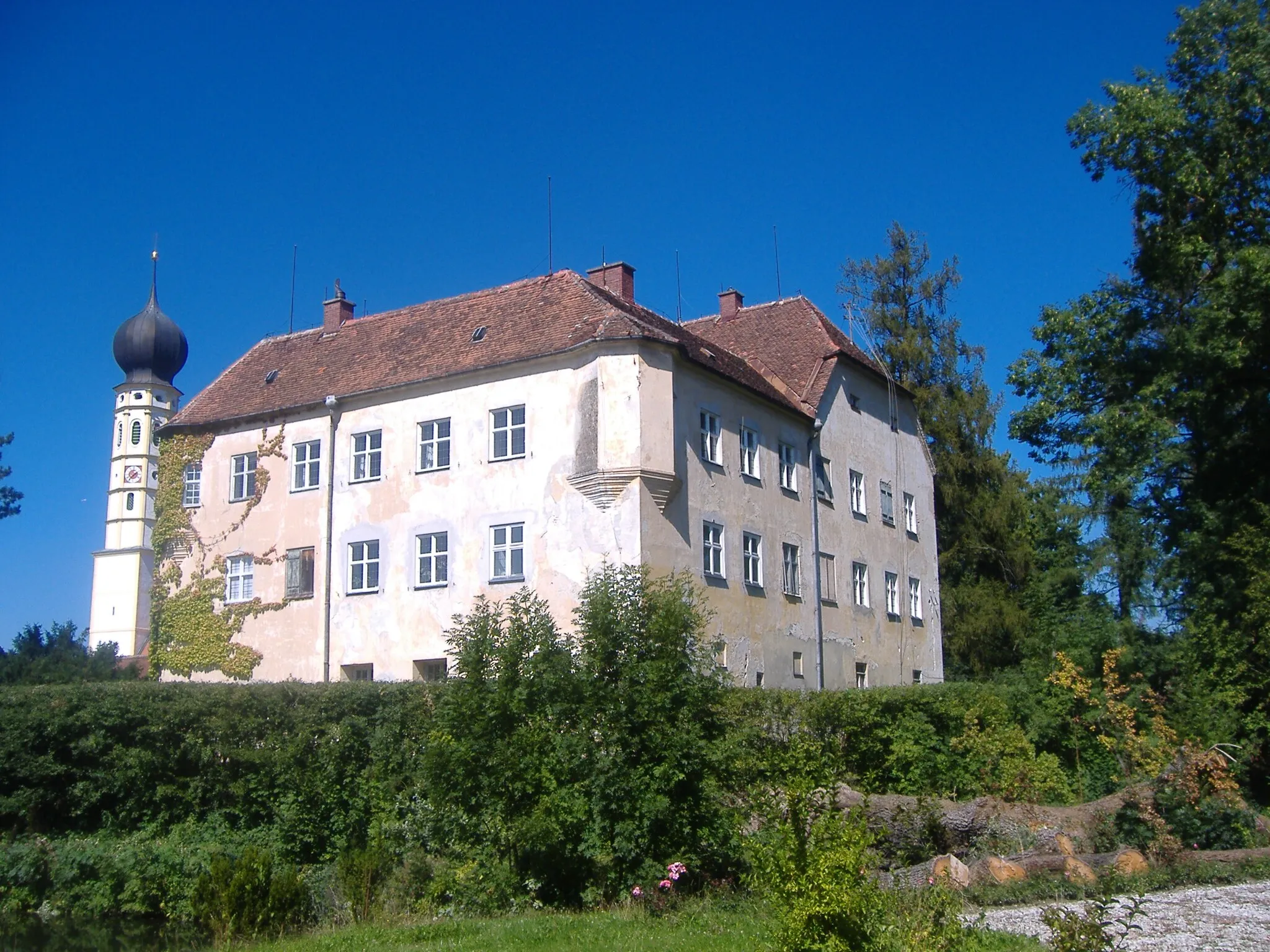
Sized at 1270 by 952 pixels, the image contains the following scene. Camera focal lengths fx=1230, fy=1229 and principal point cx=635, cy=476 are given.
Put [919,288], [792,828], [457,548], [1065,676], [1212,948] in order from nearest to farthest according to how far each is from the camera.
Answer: [792,828]
[1212,948]
[1065,676]
[457,548]
[919,288]

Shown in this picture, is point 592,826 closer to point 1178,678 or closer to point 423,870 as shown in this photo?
point 423,870

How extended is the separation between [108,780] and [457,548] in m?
10.9

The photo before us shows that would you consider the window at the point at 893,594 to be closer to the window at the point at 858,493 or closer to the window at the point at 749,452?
the window at the point at 858,493

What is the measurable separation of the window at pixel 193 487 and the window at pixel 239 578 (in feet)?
7.65

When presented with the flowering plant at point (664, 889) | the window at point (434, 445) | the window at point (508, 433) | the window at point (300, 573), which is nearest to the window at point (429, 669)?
the window at point (300, 573)

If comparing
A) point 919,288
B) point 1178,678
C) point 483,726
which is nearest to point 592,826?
point 483,726

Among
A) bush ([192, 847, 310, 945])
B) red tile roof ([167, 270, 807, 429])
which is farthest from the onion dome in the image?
bush ([192, 847, 310, 945])

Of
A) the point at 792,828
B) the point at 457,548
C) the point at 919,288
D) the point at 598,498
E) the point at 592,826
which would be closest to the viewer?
the point at 792,828

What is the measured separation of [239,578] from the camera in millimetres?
33594

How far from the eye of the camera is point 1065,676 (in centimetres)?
2072

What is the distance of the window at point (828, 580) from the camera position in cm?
3466

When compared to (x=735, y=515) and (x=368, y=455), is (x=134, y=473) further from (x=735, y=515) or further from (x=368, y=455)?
(x=735, y=515)

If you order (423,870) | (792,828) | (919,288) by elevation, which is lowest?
(423,870)

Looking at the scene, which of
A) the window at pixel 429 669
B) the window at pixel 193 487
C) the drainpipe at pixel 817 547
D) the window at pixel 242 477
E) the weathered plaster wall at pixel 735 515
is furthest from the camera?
the window at pixel 193 487
